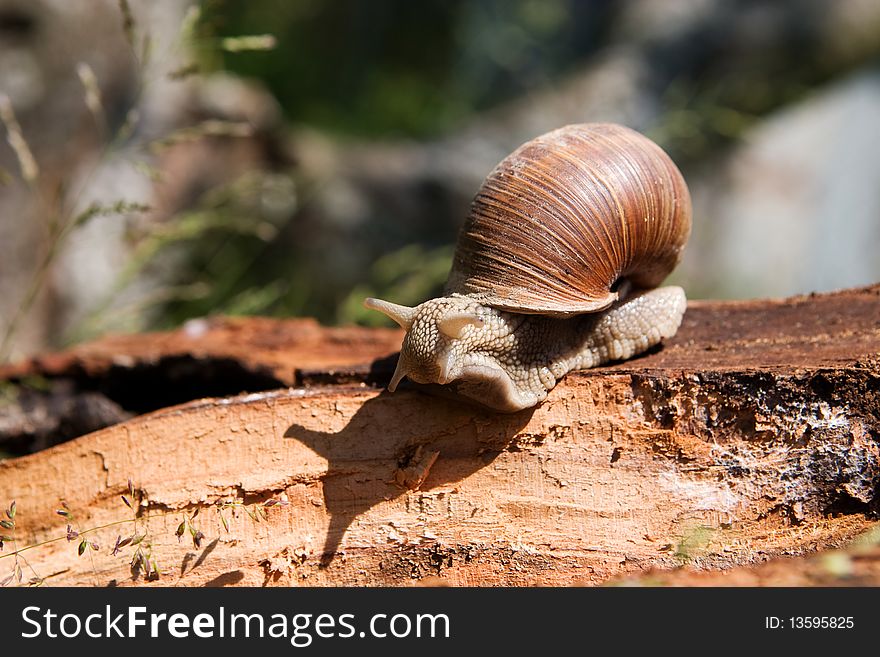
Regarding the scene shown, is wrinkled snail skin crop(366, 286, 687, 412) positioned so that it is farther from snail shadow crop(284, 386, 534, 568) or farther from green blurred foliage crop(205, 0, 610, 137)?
green blurred foliage crop(205, 0, 610, 137)

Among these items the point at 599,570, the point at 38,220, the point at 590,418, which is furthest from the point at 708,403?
the point at 38,220

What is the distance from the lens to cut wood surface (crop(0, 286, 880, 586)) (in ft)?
7.38

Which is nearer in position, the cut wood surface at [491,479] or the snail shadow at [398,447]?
the cut wood surface at [491,479]

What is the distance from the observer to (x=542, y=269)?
242cm

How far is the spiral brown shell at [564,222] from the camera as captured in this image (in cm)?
243

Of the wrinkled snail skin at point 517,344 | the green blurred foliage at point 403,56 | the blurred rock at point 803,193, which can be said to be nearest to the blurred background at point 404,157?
the blurred rock at point 803,193

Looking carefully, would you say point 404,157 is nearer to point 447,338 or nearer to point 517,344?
point 517,344

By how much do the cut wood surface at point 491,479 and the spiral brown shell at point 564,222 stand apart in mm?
316

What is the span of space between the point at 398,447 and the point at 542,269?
0.72 meters

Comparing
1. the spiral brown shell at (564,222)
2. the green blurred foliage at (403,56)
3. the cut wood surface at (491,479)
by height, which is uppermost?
the green blurred foliage at (403,56)
